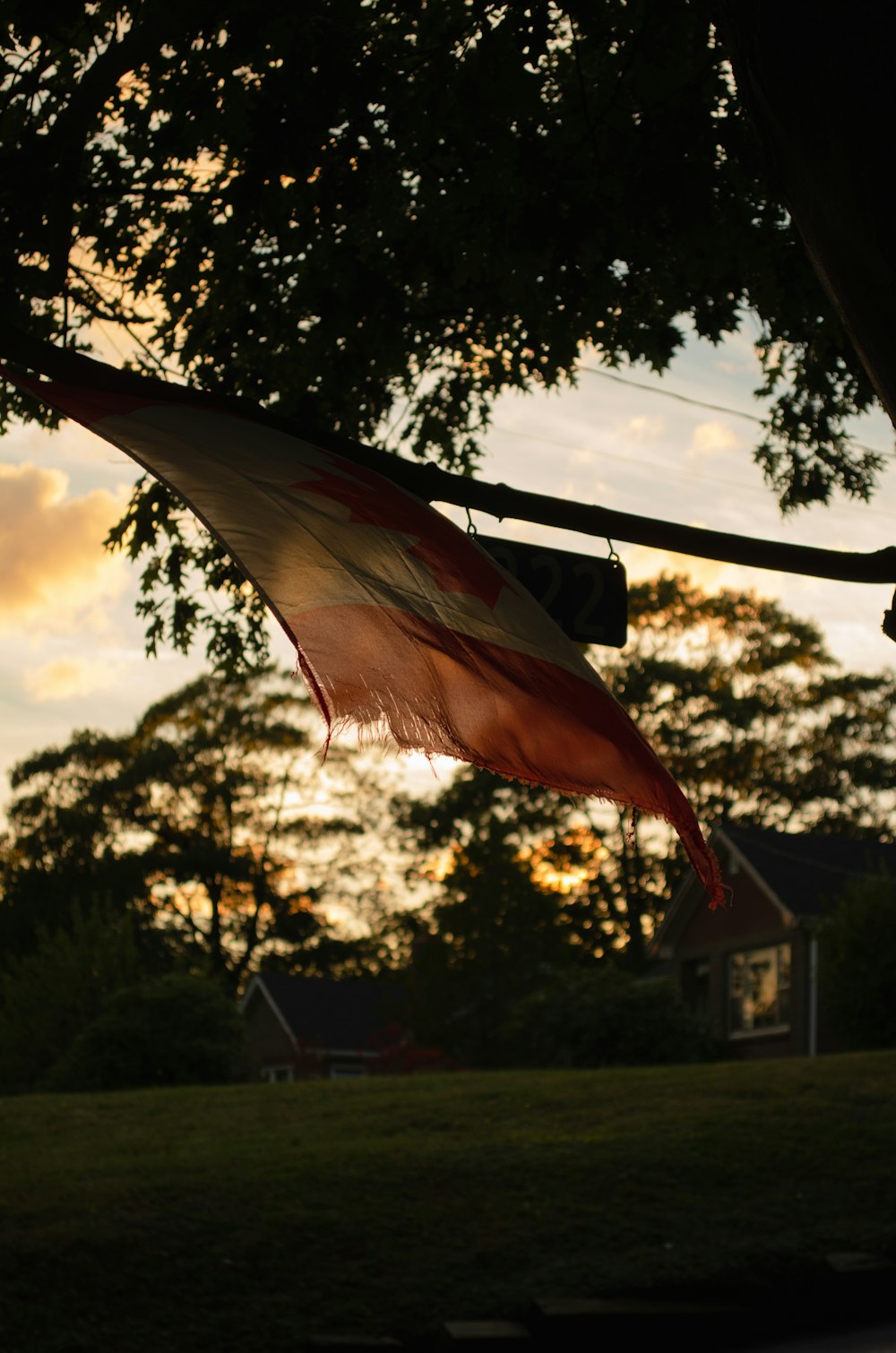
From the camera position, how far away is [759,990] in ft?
123

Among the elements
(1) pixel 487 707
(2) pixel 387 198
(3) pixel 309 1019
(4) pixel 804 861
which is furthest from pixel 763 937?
(1) pixel 487 707

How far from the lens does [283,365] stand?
10.7 m

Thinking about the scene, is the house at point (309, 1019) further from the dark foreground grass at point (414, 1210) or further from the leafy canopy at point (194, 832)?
the dark foreground grass at point (414, 1210)

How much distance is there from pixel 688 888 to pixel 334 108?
34182 mm

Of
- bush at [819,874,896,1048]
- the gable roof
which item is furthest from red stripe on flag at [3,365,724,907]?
the gable roof

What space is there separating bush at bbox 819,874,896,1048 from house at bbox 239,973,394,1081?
26272mm

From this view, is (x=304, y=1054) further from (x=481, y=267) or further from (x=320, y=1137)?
(x=481, y=267)

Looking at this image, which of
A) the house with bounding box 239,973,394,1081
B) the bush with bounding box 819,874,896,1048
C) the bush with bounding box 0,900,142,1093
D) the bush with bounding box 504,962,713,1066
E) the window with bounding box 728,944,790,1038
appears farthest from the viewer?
the house with bounding box 239,973,394,1081

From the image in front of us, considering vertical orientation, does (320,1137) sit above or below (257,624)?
below

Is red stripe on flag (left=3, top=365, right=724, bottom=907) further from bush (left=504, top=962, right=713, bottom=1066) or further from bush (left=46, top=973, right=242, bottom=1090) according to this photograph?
bush (left=504, top=962, right=713, bottom=1066)

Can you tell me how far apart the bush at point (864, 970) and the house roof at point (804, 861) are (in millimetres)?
8354

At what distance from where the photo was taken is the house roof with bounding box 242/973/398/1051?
53.2 meters

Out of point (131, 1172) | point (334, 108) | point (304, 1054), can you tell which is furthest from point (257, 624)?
point (304, 1054)

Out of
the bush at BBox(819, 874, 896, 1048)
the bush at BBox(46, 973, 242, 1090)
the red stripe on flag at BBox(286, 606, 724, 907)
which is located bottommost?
the bush at BBox(46, 973, 242, 1090)
